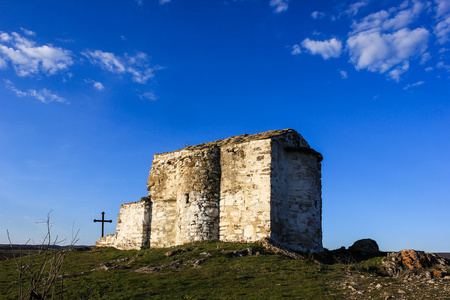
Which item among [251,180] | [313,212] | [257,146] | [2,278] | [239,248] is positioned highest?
[257,146]

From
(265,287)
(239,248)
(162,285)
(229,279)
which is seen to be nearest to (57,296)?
(162,285)

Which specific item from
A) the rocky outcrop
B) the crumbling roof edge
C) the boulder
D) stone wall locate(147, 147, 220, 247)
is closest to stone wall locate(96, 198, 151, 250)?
stone wall locate(147, 147, 220, 247)

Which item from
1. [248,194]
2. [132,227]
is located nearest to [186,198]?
[248,194]

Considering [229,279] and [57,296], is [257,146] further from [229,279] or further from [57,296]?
[57,296]

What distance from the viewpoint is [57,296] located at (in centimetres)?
1055

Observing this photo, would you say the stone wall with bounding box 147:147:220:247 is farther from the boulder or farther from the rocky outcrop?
the rocky outcrop

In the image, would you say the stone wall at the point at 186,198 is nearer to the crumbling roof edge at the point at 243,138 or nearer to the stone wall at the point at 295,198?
the crumbling roof edge at the point at 243,138

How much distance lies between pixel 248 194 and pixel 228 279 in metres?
6.75

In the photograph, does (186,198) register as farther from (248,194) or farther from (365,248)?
(365,248)

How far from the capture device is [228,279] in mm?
11734

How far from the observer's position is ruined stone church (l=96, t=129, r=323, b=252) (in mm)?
17752

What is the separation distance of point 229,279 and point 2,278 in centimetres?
942

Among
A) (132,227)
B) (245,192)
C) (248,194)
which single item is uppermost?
(245,192)

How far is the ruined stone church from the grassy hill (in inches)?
76.3
